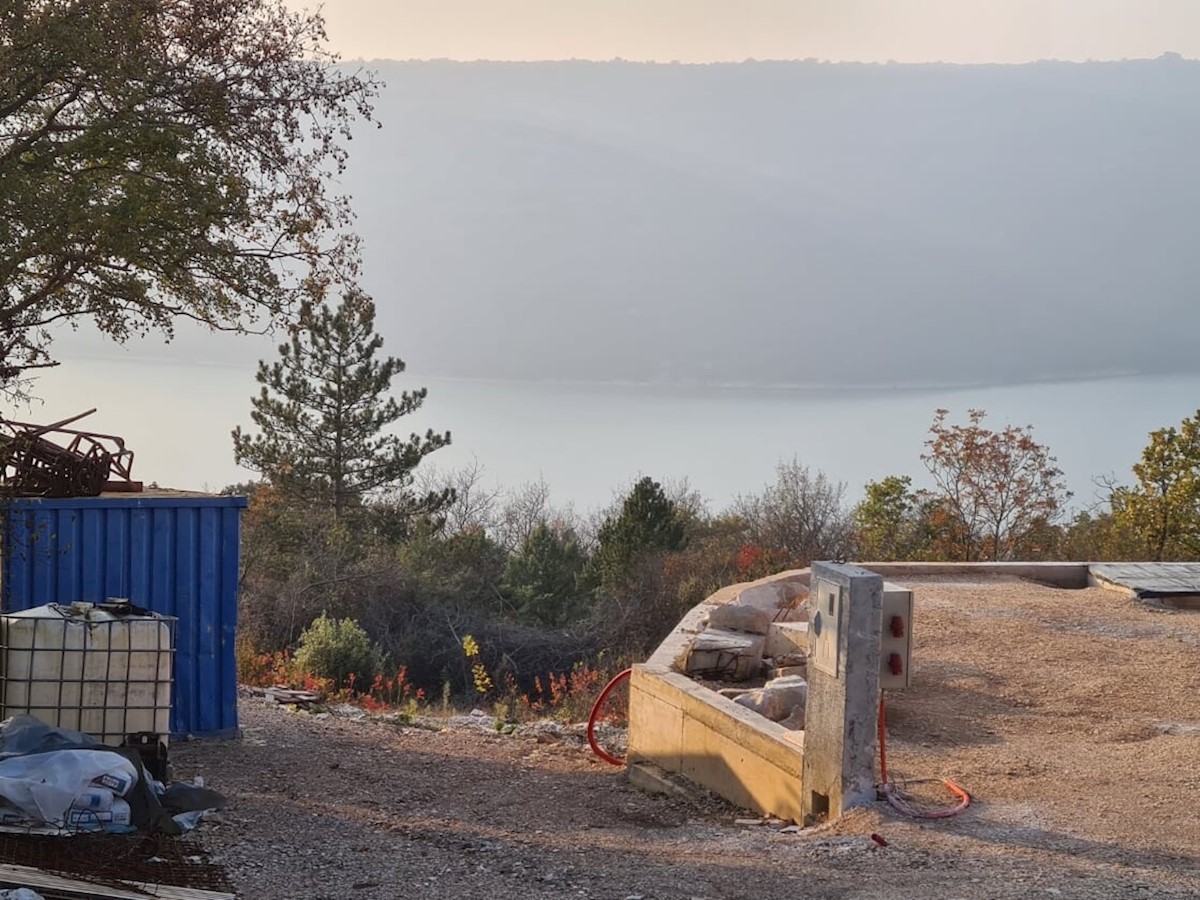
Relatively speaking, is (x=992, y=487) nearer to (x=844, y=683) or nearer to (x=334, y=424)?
(x=334, y=424)

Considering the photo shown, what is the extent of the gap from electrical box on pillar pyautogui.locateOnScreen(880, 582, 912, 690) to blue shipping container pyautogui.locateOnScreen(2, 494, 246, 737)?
5.37m

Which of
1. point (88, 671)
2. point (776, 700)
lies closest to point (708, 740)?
point (776, 700)

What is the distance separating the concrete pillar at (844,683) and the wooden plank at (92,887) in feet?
12.7

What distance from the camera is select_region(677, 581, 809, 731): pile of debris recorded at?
11008 mm

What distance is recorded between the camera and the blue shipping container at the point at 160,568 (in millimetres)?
10938

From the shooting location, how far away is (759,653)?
1296 cm

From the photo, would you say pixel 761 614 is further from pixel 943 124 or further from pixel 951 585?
pixel 943 124

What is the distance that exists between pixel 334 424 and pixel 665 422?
87.7 meters

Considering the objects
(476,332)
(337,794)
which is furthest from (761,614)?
(476,332)

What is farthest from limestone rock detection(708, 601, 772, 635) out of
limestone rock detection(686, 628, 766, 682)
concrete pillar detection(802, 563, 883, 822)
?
concrete pillar detection(802, 563, 883, 822)

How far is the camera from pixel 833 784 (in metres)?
8.59

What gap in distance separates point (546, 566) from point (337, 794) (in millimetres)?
21348

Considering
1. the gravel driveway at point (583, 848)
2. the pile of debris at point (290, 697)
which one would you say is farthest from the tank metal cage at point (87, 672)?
the pile of debris at point (290, 697)

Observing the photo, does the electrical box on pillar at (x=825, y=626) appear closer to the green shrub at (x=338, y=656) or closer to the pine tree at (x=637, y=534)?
the green shrub at (x=338, y=656)
